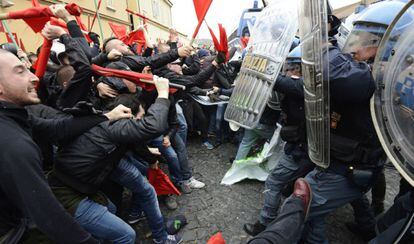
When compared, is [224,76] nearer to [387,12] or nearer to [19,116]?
[387,12]

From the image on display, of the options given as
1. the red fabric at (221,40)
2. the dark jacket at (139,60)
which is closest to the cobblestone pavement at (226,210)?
the dark jacket at (139,60)

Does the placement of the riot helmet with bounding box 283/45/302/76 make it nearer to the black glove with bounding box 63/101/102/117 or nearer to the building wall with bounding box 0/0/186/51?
the black glove with bounding box 63/101/102/117

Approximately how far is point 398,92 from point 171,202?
2.55 m

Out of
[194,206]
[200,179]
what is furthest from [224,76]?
[194,206]

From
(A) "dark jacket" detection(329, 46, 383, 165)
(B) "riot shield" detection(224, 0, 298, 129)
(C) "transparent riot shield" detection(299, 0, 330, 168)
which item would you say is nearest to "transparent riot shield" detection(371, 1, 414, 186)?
(A) "dark jacket" detection(329, 46, 383, 165)

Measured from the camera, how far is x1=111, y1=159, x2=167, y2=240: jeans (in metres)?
2.18

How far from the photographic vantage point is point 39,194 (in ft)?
3.95

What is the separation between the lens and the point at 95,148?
1699 mm

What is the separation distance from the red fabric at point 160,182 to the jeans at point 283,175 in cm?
102

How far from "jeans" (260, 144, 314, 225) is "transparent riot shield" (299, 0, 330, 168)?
1.88 feet

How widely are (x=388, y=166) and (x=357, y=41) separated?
8.75ft

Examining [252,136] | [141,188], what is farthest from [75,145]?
[252,136]

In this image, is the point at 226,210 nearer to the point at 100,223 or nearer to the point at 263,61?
the point at 100,223

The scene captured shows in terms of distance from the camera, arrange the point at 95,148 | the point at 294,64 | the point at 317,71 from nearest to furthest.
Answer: the point at 317,71
the point at 95,148
the point at 294,64
